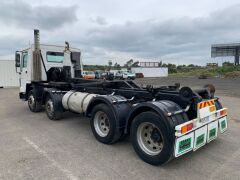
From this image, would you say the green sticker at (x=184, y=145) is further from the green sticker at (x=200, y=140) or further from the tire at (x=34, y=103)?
the tire at (x=34, y=103)

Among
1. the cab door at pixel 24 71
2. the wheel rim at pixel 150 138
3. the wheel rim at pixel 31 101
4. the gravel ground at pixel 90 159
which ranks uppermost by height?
the cab door at pixel 24 71

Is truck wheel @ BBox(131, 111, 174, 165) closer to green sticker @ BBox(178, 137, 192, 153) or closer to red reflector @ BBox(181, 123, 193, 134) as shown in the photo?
green sticker @ BBox(178, 137, 192, 153)

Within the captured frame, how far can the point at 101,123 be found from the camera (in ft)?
16.6

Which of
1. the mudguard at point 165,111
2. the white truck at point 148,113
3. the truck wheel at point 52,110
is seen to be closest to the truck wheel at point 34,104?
the white truck at point 148,113

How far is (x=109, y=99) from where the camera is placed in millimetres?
4652

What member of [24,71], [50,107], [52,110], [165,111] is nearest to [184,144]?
[165,111]

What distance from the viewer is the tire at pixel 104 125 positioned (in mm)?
4459

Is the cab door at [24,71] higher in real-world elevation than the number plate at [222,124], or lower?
higher

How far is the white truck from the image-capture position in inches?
138

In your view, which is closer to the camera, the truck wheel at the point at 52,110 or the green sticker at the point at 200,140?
the green sticker at the point at 200,140

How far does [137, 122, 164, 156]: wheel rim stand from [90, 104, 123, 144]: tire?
0.60 metres

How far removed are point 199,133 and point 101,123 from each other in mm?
2313

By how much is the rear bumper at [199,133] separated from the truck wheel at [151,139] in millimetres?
160

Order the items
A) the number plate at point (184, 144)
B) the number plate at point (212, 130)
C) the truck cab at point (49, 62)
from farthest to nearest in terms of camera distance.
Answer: the truck cab at point (49, 62) → the number plate at point (212, 130) → the number plate at point (184, 144)
